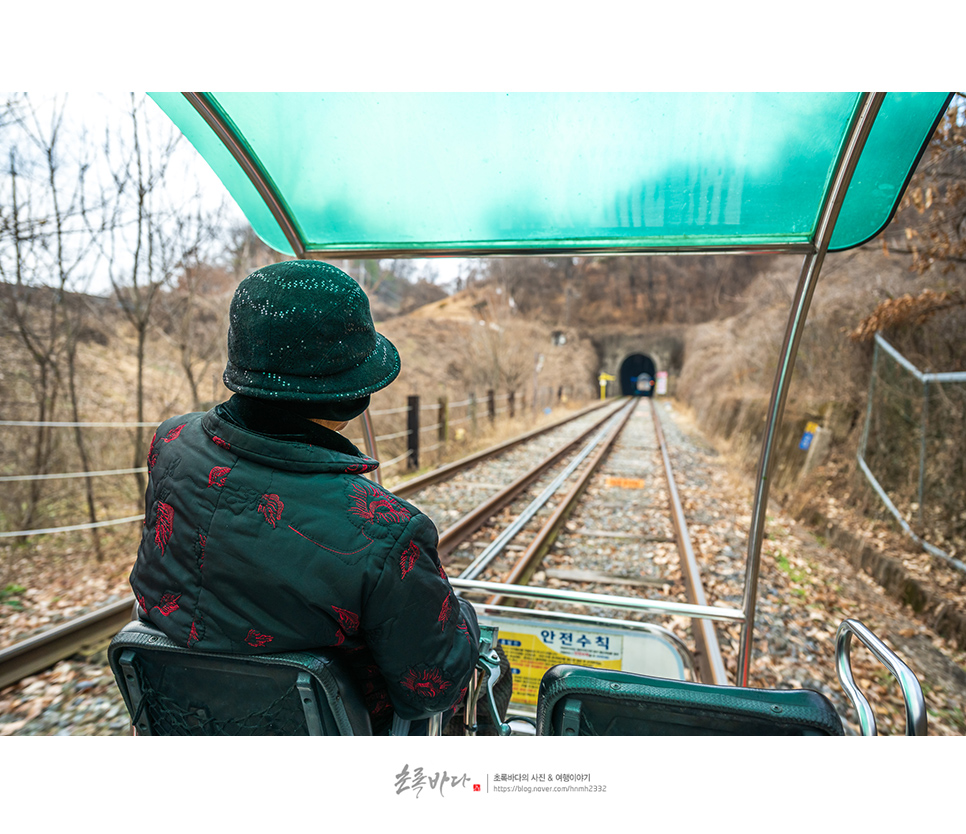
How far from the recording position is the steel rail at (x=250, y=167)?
185 centimetres

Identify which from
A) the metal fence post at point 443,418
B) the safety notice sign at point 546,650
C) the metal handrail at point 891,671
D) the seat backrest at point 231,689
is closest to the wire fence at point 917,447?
the safety notice sign at point 546,650

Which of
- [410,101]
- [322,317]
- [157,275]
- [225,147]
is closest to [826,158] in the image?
[410,101]

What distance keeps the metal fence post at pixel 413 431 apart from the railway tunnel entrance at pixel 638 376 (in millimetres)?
53087

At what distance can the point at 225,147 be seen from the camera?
212 cm

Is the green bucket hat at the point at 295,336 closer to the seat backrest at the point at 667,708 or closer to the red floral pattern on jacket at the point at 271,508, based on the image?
the red floral pattern on jacket at the point at 271,508

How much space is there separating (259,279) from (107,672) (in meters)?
3.52

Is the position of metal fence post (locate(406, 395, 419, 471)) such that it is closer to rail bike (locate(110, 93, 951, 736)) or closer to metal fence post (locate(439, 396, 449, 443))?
metal fence post (locate(439, 396, 449, 443))

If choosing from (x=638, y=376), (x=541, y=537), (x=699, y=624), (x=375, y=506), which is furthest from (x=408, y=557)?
(x=638, y=376)

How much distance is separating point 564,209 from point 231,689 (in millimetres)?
2234

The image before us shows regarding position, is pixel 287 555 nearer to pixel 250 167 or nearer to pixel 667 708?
pixel 667 708

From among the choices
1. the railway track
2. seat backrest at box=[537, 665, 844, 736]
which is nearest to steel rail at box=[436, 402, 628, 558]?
the railway track

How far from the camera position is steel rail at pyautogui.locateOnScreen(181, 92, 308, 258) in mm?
1853

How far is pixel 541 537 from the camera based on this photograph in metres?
5.49

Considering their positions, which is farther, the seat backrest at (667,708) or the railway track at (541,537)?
the railway track at (541,537)
